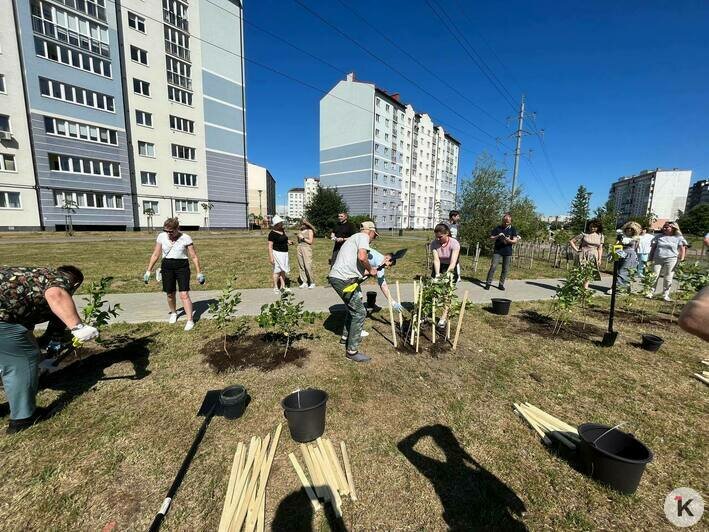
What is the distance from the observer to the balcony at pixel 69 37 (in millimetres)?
23562

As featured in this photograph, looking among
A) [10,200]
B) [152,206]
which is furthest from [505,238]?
[10,200]

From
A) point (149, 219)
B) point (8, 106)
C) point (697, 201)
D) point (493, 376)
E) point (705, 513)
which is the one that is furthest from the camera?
point (697, 201)

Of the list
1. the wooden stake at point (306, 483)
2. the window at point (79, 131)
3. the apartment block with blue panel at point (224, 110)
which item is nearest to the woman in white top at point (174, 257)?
the wooden stake at point (306, 483)

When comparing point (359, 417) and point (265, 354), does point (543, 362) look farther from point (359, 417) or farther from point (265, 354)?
point (265, 354)

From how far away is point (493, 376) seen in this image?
13.3ft

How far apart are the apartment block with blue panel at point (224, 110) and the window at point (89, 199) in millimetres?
8634

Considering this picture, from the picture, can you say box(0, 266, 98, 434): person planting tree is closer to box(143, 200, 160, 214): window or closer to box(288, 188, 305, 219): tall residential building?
box(143, 200, 160, 214): window

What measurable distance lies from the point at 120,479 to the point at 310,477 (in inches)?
58.1

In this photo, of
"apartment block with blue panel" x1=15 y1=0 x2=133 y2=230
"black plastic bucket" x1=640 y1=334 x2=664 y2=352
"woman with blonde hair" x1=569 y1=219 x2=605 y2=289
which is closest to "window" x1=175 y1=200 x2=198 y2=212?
"apartment block with blue panel" x1=15 y1=0 x2=133 y2=230

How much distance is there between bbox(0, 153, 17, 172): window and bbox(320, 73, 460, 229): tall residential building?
1439 inches

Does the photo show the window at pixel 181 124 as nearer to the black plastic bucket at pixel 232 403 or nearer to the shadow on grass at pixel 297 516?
the black plastic bucket at pixel 232 403

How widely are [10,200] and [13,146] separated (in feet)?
13.5

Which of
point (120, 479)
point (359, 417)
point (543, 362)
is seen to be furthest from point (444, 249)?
point (120, 479)

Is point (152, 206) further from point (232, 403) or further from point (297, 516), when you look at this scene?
point (297, 516)
